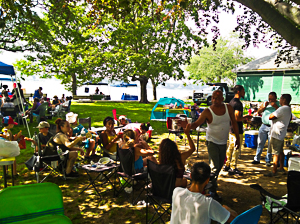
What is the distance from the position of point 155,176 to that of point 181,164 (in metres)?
0.38

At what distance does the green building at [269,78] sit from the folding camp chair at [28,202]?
21.1 metres

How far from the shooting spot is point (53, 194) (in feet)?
7.61

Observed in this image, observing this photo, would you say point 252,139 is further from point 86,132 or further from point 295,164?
point 86,132

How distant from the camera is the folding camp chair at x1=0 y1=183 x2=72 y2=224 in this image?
2.14 m

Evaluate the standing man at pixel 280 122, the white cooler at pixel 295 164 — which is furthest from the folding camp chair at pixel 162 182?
the standing man at pixel 280 122

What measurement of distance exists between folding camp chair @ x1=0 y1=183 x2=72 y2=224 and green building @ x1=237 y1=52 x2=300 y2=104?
21115 millimetres

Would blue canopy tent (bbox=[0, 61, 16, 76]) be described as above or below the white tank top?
above

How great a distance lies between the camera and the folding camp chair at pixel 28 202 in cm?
214

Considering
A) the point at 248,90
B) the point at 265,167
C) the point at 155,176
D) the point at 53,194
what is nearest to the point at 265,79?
the point at 248,90

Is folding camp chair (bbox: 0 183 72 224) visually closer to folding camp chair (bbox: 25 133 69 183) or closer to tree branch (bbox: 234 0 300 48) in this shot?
folding camp chair (bbox: 25 133 69 183)

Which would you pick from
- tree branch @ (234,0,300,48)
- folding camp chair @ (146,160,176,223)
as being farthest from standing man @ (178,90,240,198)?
tree branch @ (234,0,300,48)

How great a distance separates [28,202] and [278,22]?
187 inches

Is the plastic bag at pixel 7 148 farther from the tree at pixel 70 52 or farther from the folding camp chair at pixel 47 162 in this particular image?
the tree at pixel 70 52

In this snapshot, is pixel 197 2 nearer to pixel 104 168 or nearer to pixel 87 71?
pixel 104 168
